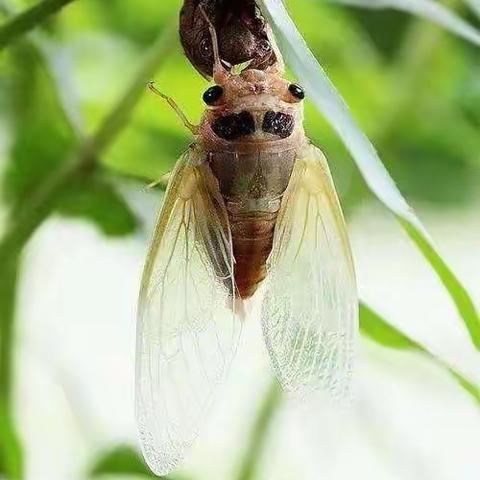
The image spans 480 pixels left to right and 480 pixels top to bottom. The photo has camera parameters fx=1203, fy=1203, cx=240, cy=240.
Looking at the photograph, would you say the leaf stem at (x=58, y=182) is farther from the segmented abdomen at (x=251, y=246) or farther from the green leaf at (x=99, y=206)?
the segmented abdomen at (x=251, y=246)

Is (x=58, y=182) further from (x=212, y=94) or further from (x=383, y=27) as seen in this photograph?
(x=383, y=27)

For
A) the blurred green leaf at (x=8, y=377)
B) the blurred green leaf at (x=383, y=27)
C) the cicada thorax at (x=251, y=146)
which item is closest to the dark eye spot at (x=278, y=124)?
the cicada thorax at (x=251, y=146)

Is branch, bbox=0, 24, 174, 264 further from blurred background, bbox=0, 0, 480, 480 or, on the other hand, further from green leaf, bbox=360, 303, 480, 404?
green leaf, bbox=360, 303, 480, 404

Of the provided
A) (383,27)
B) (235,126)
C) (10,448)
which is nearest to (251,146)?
(235,126)

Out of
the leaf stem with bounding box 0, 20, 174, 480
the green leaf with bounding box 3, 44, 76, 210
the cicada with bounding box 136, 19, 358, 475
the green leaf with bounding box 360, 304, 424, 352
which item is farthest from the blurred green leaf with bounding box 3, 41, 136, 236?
the green leaf with bounding box 360, 304, 424, 352

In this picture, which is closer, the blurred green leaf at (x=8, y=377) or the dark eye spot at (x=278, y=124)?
A: the dark eye spot at (x=278, y=124)

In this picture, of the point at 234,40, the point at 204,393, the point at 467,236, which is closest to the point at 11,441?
the point at 204,393

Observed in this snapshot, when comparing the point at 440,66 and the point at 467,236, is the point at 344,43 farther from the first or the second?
the point at 467,236
